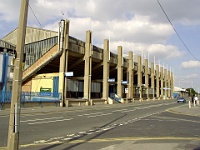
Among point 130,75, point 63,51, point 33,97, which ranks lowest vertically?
point 33,97

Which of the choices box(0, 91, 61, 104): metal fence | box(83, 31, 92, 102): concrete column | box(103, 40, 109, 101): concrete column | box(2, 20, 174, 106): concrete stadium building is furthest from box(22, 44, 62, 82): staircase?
box(103, 40, 109, 101): concrete column

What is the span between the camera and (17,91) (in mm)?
6234

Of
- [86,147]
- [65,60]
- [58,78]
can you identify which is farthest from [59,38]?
[86,147]

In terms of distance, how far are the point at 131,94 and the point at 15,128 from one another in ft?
188

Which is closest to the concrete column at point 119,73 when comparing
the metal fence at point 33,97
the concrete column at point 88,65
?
the concrete column at point 88,65

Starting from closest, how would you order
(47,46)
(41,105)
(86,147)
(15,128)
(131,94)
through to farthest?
(15,128) → (86,147) → (41,105) → (47,46) → (131,94)

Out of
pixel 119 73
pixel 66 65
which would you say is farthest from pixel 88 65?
pixel 119 73

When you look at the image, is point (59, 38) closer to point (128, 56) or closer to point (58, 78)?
point (58, 78)

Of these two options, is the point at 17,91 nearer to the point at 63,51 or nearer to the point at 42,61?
the point at 63,51

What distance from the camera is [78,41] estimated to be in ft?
137

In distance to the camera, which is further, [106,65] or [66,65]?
[106,65]

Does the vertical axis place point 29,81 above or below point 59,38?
below

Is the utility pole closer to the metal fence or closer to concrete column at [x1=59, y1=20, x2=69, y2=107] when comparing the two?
the metal fence

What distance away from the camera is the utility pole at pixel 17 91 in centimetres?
618
